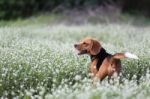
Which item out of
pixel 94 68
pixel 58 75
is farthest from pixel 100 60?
pixel 58 75

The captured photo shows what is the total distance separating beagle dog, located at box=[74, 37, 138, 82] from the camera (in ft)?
24.1

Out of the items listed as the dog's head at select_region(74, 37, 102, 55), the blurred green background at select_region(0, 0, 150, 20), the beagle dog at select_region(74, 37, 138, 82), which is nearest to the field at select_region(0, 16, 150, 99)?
the beagle dog at select_region(74, 37, 138, 82)

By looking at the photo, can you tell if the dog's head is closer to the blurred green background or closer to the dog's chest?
the dog's chest

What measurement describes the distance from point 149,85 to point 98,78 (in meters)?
0.75

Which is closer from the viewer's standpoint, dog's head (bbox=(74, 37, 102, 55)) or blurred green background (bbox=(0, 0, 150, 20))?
dog's head (bbox=(74, 37, 102, 55))

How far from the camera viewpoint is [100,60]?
746cm

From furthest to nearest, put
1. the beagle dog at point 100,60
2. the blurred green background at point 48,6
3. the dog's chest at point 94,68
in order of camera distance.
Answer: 1. the blurred green background at point 48,6
2. the dog's chest at point 94,68
3. the beagle dog at point 100,60

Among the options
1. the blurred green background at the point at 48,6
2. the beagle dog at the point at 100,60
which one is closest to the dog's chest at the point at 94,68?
the beagle dog at the point at 100,60

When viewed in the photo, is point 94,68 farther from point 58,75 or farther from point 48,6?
point 48,6

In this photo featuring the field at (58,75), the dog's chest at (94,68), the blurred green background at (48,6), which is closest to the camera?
the field at (58,75)

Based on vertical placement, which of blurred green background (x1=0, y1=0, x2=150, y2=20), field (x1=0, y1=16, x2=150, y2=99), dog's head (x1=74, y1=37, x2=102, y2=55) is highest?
dog's head (x1=74, y1=37, x2=102, y2=55)

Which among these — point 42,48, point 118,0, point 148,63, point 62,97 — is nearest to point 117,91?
point 62,97

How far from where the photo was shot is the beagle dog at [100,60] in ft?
24.1

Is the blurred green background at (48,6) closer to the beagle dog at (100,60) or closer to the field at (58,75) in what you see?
the field at (58,75)
